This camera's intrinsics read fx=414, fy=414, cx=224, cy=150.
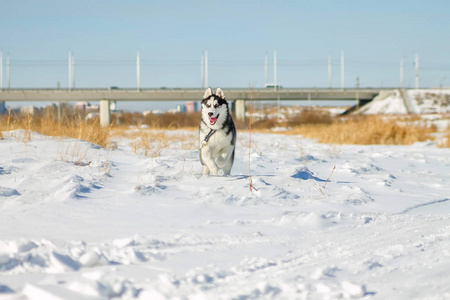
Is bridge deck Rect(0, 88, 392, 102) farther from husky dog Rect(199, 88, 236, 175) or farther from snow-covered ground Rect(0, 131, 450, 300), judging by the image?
snow-covered ground Rect(0, 131, 450, 300)

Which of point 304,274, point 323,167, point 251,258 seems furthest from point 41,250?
point 323,167

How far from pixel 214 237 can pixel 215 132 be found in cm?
201

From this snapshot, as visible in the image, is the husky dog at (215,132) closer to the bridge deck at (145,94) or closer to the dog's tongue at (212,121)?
the dog's tongue at (212,121)

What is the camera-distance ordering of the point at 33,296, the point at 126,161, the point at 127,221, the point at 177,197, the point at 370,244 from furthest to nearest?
the point at 126,161 < the point at 177,197 < the point at 127,221 < the point at 370,244 < the point at 33,296

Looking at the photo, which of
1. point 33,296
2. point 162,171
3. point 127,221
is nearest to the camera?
point 33,296

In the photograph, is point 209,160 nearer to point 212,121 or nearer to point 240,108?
point 212,121

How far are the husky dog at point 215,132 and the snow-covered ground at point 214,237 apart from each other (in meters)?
0.30

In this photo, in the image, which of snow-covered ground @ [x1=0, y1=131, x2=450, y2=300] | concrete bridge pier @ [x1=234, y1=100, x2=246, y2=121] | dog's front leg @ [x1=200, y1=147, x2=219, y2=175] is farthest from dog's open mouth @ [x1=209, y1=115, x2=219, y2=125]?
concrete bridge pier @ [x1=234, y1=100, x2=246, y2=121]

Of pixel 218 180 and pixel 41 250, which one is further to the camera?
pixel 218 180

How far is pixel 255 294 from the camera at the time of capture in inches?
82.9

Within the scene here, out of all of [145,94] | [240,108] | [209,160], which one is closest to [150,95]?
[145,94]

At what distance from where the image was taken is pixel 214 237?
3002mm

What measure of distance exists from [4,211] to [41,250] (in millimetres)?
1069

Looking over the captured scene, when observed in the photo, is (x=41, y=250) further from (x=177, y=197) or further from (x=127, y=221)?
(x=177, y=197)
